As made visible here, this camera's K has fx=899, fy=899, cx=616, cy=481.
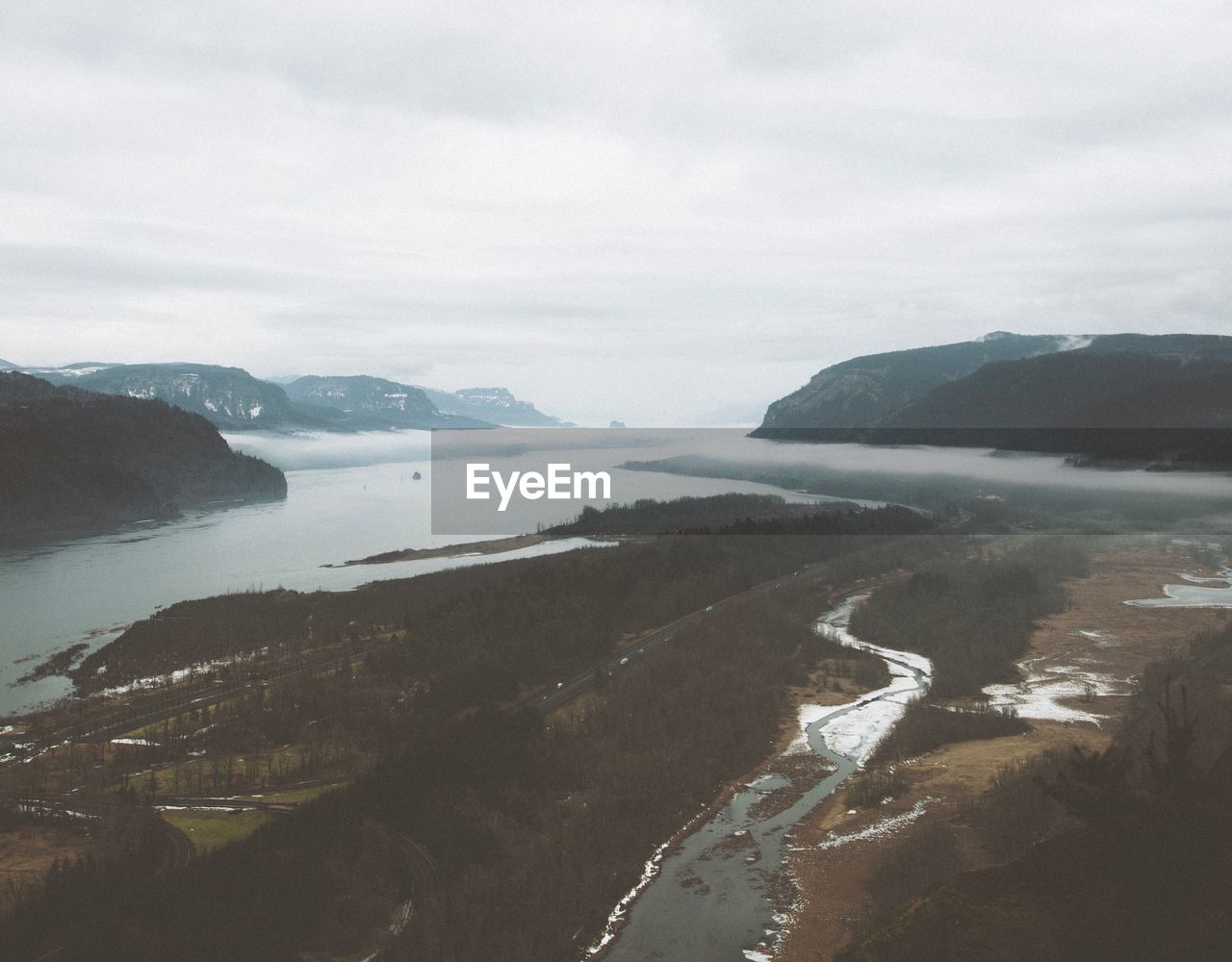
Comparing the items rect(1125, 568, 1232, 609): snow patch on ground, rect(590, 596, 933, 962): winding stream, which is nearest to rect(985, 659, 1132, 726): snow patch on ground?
rect(590, 596, 933, 962): winding stream

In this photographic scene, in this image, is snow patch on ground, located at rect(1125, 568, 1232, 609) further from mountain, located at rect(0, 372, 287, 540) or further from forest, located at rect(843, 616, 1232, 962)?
mountain, located at rect(0, 372, 287, 540)

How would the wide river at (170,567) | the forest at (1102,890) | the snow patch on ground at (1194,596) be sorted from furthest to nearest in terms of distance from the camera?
1. the wide river at (170,567)
2. the snow patch on ground at (1194,596)
3. the forest at (1102,890)

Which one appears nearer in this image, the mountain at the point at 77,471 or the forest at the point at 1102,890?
the forest at the point at 1102,890

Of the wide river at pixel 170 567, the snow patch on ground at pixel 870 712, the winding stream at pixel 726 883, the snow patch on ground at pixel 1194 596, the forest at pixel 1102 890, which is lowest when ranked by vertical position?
Result: the wide river at pixel 170 567

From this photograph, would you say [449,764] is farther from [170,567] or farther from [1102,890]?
[170,567]

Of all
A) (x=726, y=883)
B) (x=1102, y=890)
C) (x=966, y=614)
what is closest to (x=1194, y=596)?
(x=966, y=614)

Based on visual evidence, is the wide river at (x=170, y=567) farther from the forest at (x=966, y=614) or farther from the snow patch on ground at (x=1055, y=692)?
the snow patch on ground at (x=1055, y=692)

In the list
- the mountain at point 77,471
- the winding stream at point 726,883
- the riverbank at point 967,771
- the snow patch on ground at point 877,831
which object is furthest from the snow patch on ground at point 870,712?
the mountain at point 77,471

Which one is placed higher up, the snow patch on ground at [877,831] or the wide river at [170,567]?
the snow patch on ground at [877,831]

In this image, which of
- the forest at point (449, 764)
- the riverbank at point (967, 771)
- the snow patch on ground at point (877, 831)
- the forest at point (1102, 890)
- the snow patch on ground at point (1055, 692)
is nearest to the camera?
the forest at point (1102, 890)
